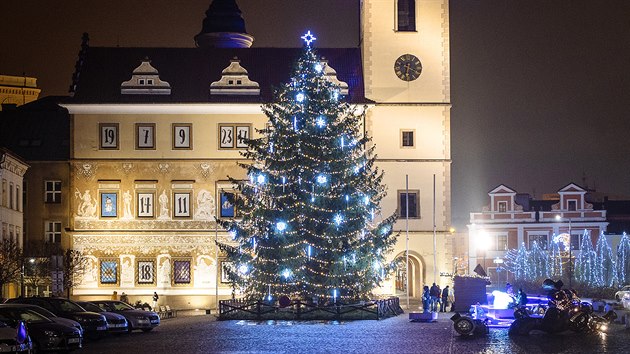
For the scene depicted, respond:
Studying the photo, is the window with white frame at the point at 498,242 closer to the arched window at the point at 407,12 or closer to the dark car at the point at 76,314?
the arched window at the point at 407,12

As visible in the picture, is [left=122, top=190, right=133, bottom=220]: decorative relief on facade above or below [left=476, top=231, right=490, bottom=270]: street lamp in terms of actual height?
above

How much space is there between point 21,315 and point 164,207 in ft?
122

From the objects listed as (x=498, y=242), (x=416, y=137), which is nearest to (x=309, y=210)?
(x=416, y=137)

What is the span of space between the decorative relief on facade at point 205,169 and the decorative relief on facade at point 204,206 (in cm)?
90

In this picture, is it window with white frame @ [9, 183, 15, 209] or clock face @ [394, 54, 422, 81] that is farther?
clock face @ [394, 54, 422, 81]

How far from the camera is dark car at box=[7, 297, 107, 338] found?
131 ft

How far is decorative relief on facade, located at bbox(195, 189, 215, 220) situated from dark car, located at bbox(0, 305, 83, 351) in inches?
1438

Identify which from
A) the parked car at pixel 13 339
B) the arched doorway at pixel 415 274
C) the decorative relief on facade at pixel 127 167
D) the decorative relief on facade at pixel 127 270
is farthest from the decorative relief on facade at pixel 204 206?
the parked car at pixel 13 339

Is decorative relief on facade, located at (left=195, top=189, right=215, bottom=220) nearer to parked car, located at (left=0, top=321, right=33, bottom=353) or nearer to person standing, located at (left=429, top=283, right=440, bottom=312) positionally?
person standing, located at (left=429, top=283, right=440, bottom=312)

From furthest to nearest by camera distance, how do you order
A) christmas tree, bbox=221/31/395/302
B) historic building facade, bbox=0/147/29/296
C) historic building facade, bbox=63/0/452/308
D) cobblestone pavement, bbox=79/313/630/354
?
historic building facade, bbox=63/0/452/308
historic building facade, bbox=0/147/29/296
christmas tree, bbox=221/31/395/302
cobblestone pavement, bbox=79/313/630/354

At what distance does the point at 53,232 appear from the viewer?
74.1 meters

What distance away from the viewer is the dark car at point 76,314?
3988 cm

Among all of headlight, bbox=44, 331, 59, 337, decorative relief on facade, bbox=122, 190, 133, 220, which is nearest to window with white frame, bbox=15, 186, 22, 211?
decorative relief on facade, bbox=122, 190, 133, 220

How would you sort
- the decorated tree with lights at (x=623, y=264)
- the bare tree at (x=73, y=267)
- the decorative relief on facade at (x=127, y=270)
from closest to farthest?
the bare tree at (x=73, y=267) → the decorative relief on facade at (x=127, y=270) → the decorated tree with lights at (x=623, y=264)
